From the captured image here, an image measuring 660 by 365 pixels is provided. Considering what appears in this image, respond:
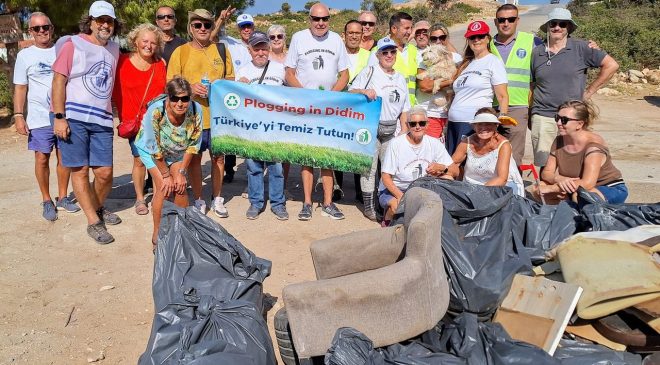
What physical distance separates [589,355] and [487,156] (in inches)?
89.6

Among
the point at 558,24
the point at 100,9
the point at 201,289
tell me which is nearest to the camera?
the point at 201,289

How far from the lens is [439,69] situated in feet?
19.6

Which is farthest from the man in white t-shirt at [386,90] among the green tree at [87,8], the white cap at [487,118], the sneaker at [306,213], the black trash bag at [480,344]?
the green tree at [87,8]

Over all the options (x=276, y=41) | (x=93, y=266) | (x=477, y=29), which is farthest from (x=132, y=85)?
(x=477, y=29)

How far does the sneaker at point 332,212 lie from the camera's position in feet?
20.2

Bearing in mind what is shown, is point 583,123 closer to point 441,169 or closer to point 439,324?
point 441,169

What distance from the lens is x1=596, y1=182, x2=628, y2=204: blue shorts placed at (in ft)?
16.3

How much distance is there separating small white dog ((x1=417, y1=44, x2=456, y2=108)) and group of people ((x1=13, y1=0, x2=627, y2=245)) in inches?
2.5

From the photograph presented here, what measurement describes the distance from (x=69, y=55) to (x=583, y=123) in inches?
179

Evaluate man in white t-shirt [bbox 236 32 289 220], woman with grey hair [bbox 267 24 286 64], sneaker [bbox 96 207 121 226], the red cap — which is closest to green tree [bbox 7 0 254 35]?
woman with grey hair [bbox 267 24 286 64]

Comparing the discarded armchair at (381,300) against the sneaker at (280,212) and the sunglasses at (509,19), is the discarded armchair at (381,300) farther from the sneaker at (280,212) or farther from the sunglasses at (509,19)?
the sunglasses at (509,19)

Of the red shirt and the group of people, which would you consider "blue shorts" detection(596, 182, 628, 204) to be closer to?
the group of people

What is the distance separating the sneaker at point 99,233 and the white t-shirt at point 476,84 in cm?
352

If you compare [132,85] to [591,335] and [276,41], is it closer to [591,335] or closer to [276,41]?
[276,41]
